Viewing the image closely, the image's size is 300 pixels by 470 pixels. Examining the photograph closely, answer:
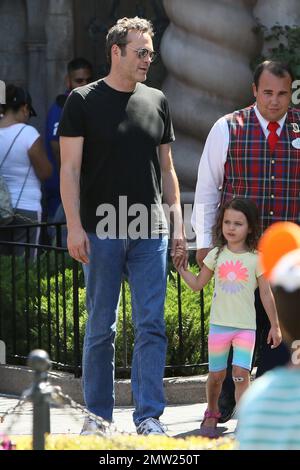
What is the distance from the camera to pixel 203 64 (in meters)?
12.3

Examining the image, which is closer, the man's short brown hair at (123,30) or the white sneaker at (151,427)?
the white sneaker at (151,427)

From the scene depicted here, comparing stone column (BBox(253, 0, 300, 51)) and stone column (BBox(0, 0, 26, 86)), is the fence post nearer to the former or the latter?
stone column (BBox(253, 0, 300, 51))

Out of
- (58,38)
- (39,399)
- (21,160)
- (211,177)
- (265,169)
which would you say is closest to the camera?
(39,399)

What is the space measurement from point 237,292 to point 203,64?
497 centimetres

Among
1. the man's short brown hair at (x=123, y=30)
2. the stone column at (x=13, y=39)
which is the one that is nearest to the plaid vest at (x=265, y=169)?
the man's short brown hair at (x=123, y=30)

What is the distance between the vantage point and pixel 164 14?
13.9 metres

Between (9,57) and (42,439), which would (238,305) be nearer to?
(42,439)

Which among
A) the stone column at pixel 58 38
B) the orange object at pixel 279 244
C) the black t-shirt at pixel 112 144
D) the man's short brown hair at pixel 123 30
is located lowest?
the orange object at pixel 279 244

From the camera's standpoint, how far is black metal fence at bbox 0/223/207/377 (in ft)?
29.5

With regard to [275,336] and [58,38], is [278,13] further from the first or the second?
[275,336]

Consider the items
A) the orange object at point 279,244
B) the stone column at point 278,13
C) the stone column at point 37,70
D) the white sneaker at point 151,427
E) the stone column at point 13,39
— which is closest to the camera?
the orange object at point 279,244

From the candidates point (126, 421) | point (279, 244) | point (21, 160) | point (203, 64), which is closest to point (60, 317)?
point (126, 421)

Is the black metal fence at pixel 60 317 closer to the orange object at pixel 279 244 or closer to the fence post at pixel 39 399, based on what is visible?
the fence post at pixel 39 399

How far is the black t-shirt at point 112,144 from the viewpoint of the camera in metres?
7.34
